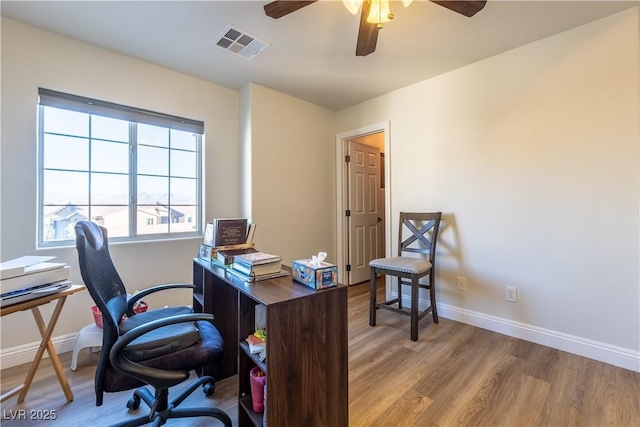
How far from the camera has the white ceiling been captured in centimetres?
179

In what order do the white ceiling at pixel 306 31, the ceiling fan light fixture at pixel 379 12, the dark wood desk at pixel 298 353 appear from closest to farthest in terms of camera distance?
the dark wood desk at pixel 298 353 → the ceiling fan light fixture at pixel 379 12 → the white ceiling at pixel 306 31

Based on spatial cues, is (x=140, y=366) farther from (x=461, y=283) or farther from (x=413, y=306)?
(x=461, y=283)

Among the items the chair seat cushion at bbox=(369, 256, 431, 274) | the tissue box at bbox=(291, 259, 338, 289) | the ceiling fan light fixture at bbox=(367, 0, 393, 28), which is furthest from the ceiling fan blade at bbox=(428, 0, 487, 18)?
the chair seat cushion at bbox=(369, 256, 431, 274)

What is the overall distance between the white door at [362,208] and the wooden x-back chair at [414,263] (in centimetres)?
89

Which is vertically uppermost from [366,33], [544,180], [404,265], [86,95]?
[366,33]

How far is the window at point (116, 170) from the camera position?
2076 mm

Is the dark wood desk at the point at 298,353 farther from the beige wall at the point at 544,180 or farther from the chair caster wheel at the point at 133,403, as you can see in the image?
the beige wall at the point at 544,180

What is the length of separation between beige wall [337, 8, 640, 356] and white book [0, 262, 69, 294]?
284cm

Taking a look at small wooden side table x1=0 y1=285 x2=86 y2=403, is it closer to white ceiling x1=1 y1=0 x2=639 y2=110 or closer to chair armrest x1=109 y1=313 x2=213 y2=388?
chair armrest x1=109 y1=313 x2=213 y2=388

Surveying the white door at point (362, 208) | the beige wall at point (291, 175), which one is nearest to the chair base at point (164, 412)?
the beige wall at point (291, 175)

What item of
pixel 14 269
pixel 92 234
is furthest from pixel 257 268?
pixel 14 269

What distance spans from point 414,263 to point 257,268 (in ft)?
5.11

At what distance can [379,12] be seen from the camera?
4.62 feet

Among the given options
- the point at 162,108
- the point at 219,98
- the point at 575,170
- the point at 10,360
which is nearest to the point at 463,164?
the point at 575,170
